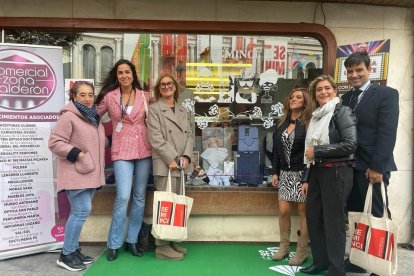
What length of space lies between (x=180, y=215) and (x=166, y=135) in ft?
2.66

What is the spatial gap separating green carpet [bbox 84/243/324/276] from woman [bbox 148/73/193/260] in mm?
159

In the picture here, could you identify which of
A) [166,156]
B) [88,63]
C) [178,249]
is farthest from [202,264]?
[88,63]

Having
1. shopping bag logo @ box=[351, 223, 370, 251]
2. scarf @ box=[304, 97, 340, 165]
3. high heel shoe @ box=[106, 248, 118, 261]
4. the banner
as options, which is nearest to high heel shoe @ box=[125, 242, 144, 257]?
high heel shoe @ box=[106, 248, 118, 261]

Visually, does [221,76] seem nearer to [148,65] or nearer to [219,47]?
[219,47]

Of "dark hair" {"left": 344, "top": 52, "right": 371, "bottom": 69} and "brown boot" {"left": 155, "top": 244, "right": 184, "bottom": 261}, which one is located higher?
"dark hair" {"left": 344, "top": 52, "right": 371, "bottom": 69}

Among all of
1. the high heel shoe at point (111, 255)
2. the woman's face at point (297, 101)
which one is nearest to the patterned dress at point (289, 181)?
the woman's face at point (297, 101)

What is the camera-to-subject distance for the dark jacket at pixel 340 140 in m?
3.23

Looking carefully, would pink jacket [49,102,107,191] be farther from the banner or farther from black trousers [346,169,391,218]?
black trousers [346,169,391,218]

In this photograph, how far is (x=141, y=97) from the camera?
13.4 ft

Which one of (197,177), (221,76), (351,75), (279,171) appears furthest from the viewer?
(221,76)

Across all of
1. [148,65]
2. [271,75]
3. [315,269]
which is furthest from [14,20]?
[315,269]

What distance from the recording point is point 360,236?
3.34 metres

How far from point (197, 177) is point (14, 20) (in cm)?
280

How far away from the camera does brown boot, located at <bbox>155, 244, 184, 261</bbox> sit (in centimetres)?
406
